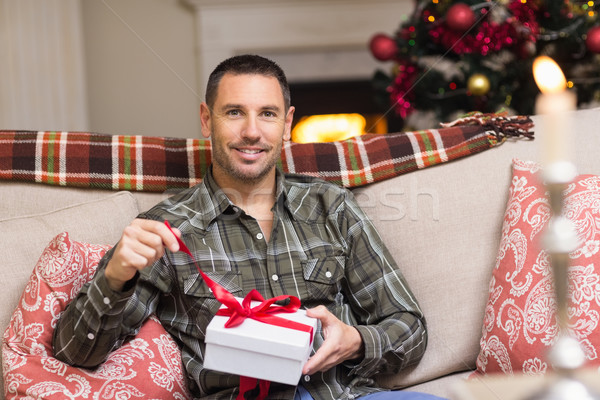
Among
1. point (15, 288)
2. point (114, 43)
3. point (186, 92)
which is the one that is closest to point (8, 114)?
point (114, 43)

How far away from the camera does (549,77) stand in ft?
1.99

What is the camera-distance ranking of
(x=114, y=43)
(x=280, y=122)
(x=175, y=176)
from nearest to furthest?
(x=280, y=122) → (x=175, y=176) → (x=114, y=43)

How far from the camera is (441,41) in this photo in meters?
2.63

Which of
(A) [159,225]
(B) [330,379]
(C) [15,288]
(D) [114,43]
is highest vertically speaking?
(D) [114,43]

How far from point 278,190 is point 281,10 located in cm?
226

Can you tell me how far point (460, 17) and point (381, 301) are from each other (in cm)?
138

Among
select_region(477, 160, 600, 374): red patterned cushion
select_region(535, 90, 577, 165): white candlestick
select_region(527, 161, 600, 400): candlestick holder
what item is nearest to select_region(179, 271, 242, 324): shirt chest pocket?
select_region(477, 160, 600, 374): red patterned cushion

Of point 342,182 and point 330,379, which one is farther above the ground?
point 342,182

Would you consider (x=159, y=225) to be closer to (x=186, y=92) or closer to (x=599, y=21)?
(x=599, y=21)

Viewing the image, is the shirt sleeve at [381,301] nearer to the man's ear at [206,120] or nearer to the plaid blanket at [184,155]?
the plaid blanket at [184,155]

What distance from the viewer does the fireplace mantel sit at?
11.6 ft

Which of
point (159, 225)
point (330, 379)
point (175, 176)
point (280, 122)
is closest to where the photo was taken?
point (159, 225)

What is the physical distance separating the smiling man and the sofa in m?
0.10

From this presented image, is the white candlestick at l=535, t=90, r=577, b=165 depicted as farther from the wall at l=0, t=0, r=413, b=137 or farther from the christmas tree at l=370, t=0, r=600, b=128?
the wall at l=0, t=0, r=413, b=137
